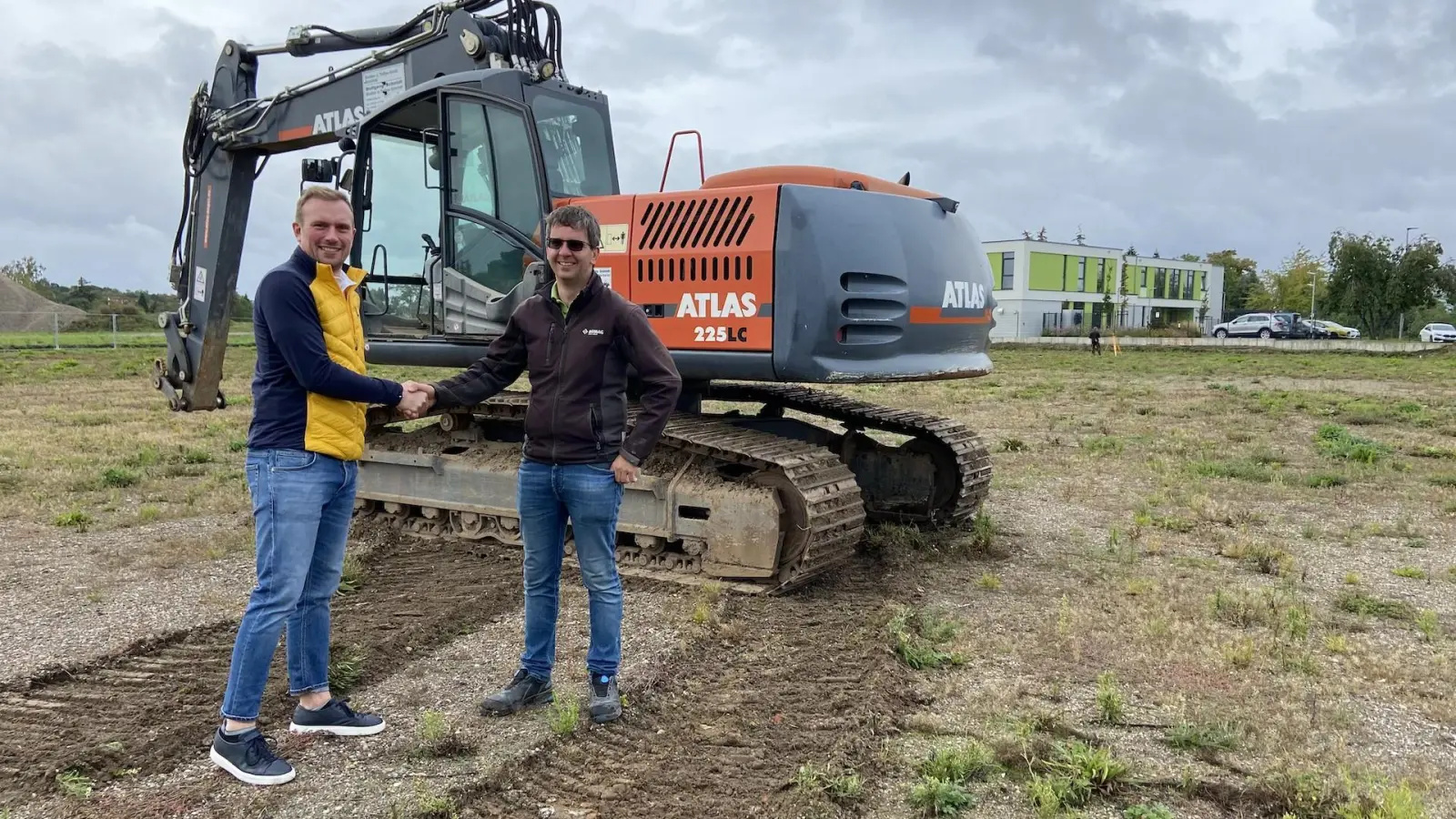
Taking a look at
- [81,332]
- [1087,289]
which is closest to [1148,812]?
[81,332]

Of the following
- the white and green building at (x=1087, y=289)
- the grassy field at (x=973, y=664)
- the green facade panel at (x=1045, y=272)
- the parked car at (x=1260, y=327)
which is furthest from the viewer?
the green facade panel at (x=1045, y=272)

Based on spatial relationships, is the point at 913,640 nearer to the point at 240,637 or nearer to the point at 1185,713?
the point at 1185,713

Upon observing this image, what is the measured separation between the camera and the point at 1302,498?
963 centimetres

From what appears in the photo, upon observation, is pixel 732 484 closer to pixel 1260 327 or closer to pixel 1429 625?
pixel 1429 625

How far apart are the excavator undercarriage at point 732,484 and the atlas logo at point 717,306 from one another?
77 cm

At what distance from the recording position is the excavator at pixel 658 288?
6.35m

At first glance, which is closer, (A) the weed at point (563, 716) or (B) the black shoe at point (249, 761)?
(B) the black shoe at point (249, 761)

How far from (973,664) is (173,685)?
146 inches

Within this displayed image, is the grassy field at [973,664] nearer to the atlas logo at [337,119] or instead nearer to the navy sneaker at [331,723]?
the navy sneaker at [331,723]

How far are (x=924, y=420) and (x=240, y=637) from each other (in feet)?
17.6

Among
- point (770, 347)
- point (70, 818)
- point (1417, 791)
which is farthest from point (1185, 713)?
point (70, 818)

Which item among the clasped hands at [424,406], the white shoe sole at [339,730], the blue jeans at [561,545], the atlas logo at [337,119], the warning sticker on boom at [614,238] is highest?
the atlas logo at [337,119]

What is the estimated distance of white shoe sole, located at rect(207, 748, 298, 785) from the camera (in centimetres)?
386

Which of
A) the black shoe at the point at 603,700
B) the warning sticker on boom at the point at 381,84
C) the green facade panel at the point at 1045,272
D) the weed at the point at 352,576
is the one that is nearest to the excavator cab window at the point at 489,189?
the warning sticker on boom at the point at 381,84
